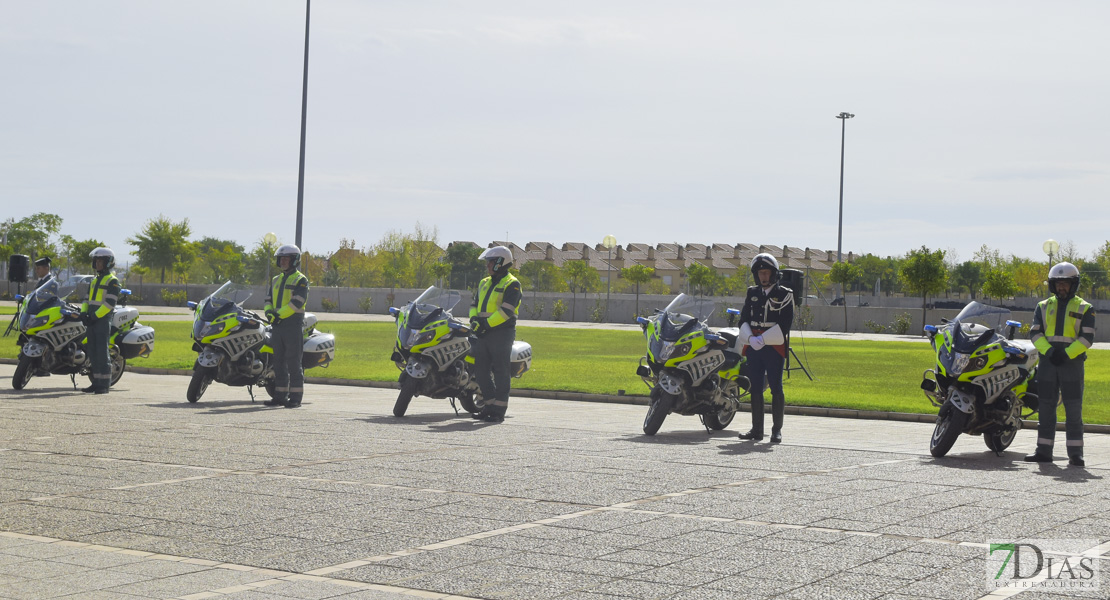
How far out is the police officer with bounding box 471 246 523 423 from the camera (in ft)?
46.2

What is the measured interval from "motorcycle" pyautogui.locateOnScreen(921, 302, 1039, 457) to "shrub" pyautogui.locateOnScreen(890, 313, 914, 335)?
39.8m

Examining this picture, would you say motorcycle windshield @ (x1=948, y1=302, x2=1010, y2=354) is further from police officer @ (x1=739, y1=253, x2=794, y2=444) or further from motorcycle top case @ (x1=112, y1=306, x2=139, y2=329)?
motorcycle top case @ (x1=112, y1=306, x2=139, y2=329)

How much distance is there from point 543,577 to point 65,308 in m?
13.0

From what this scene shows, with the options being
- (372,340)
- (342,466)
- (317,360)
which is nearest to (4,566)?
(342,466)

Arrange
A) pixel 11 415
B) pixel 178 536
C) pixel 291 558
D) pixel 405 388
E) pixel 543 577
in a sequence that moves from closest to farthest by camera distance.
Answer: pixel 543 577, pixel 291 558, pixel 178 536, pixel 11 415, pixel 405 388

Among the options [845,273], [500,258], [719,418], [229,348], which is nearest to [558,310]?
[845,273]

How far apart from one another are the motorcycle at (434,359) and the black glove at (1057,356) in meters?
6.25

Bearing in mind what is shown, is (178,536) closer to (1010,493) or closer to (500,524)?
(500,524)

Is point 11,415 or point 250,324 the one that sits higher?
point 250,324

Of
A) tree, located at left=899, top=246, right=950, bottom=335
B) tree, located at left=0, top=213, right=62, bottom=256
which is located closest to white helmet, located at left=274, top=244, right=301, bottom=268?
tree, located at left=899, top=246, right=950, bottom=335

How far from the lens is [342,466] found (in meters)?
9.80

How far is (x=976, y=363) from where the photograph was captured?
1139 centimetres

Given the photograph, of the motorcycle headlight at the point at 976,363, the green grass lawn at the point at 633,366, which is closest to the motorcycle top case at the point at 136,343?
the green grass lawn at the point at 633,366

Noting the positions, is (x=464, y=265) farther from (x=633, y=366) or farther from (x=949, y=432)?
(x=949, y=432)
